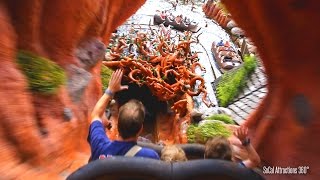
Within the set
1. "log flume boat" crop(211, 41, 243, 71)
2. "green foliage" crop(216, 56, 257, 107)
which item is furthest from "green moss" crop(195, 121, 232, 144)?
"log flume boat" crop(211, 41, 243, 71)

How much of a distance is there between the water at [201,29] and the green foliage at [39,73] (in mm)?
5541

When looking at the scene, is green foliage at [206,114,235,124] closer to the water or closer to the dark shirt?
the water

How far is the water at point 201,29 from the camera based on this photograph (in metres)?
12.0

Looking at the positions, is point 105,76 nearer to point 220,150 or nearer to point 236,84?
point 236,84

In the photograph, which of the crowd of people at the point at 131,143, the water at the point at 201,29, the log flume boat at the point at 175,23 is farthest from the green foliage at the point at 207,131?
the log flume boat at the point at 175,23

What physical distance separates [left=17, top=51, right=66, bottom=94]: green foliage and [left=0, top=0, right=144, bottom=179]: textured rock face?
8 centimetres

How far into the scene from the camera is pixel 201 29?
16.5m

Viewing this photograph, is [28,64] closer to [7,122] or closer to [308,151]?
[7,122]

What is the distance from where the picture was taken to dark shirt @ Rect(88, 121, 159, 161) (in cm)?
242

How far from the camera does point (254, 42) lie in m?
4.68

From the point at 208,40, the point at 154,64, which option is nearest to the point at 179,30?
the point at 208,40

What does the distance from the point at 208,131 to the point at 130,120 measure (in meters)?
4.99

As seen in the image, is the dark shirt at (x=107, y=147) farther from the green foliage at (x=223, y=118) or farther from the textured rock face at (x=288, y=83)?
the green foliage at (x=223, y=118)

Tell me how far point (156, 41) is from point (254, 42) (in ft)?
28.9
